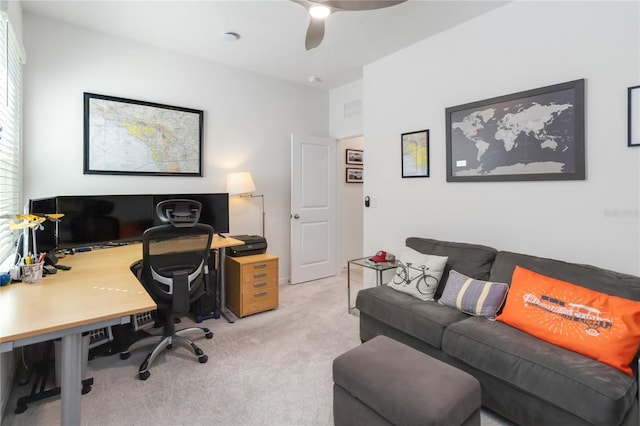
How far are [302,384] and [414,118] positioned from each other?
2622 mm

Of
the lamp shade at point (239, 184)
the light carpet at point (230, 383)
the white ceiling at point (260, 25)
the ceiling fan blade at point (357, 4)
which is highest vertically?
the white ceiling at point (260, 25)

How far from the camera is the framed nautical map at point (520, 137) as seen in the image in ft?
7.29

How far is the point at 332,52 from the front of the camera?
3428 mm

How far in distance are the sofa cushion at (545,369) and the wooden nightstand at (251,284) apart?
6.26 feet

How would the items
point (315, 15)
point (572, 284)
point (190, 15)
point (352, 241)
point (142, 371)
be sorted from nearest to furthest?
point (572, 284), point (315, 15), point (142, 371), point (190, 15), point (352, 241)

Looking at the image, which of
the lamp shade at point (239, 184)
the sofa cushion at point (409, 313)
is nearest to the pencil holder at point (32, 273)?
the lamp shade at point (239, 184)

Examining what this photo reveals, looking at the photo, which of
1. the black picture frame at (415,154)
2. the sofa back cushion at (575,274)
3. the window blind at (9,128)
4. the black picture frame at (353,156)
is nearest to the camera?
the sofa back cushion at (575,274)

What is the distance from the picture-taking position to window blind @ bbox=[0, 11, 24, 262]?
2.02 meters

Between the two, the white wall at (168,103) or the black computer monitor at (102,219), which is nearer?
the black computer monitor at (102,219)

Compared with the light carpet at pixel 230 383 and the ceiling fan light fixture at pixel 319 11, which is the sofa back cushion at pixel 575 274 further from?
the ceiling fan light fixture at pixel 319 11

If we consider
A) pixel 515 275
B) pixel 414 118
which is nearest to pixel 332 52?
A: pixel 414 118

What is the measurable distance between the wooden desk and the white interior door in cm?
259

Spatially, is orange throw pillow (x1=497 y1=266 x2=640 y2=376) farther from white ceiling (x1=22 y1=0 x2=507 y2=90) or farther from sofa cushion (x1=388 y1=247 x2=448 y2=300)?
white ceiling (x1=22 y1=0 x2=507 y2=90)

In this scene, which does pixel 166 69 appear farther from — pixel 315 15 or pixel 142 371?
pixel 142 371
